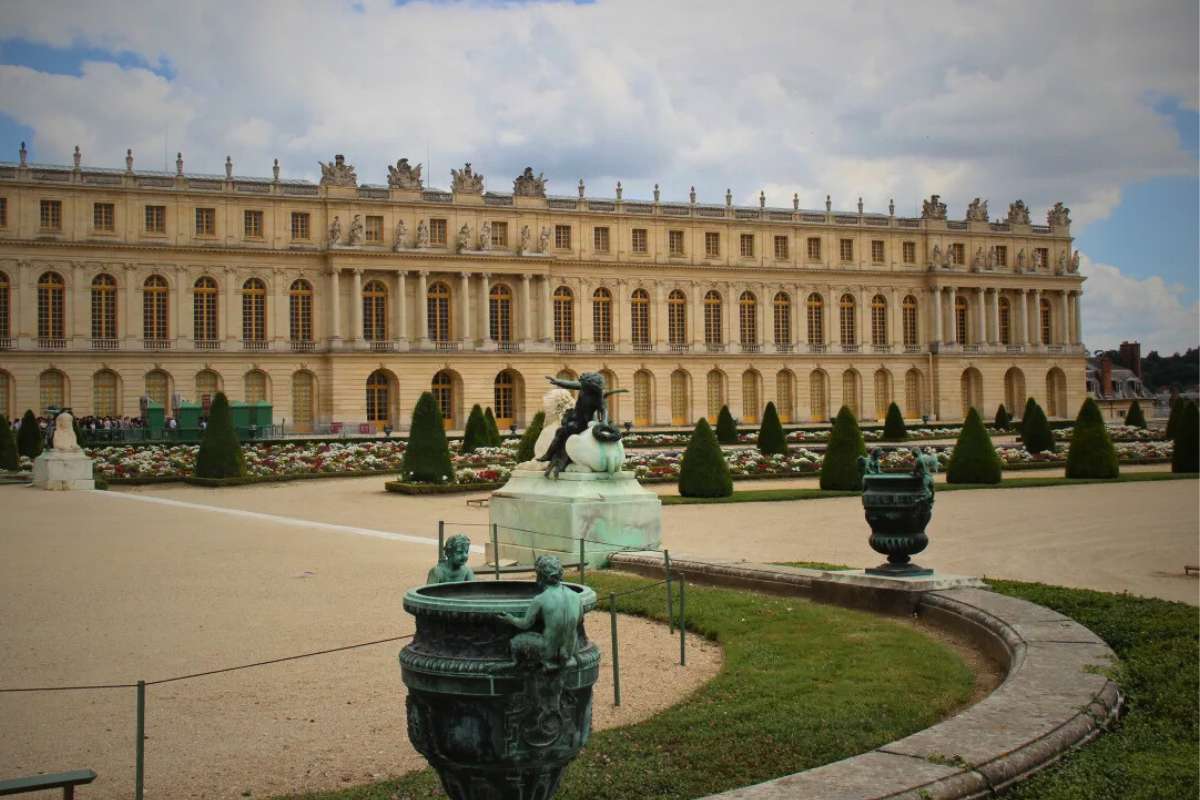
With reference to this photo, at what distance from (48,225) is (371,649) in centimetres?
4523

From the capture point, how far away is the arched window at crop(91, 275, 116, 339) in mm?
47688

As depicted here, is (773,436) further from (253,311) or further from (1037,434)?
(253,311)

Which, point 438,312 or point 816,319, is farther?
point 816,319

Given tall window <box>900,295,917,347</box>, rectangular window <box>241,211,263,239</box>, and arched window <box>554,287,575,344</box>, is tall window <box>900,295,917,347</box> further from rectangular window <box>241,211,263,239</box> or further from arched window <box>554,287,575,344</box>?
rectangular window <box>241,211,263,239</box>

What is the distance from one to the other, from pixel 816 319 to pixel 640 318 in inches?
401

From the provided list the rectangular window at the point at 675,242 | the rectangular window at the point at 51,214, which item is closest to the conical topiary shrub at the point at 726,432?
the rectangular window at the point at 675,242

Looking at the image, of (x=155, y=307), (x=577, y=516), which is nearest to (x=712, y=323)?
(x=155, y=307)

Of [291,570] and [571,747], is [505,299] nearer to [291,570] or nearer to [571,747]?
[291,570]

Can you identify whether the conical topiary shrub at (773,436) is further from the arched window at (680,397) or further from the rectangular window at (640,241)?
the rectangular window at (640,241)

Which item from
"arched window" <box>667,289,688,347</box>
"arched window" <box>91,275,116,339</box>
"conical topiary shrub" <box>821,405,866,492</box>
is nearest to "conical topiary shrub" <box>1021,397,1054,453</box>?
"conical topiary shrub" <box>821,405,866,492</box>

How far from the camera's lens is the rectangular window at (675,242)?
56906mm

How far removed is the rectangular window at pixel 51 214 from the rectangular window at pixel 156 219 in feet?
11.3

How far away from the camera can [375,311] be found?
52.2 metres

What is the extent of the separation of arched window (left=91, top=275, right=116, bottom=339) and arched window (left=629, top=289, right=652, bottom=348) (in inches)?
952
